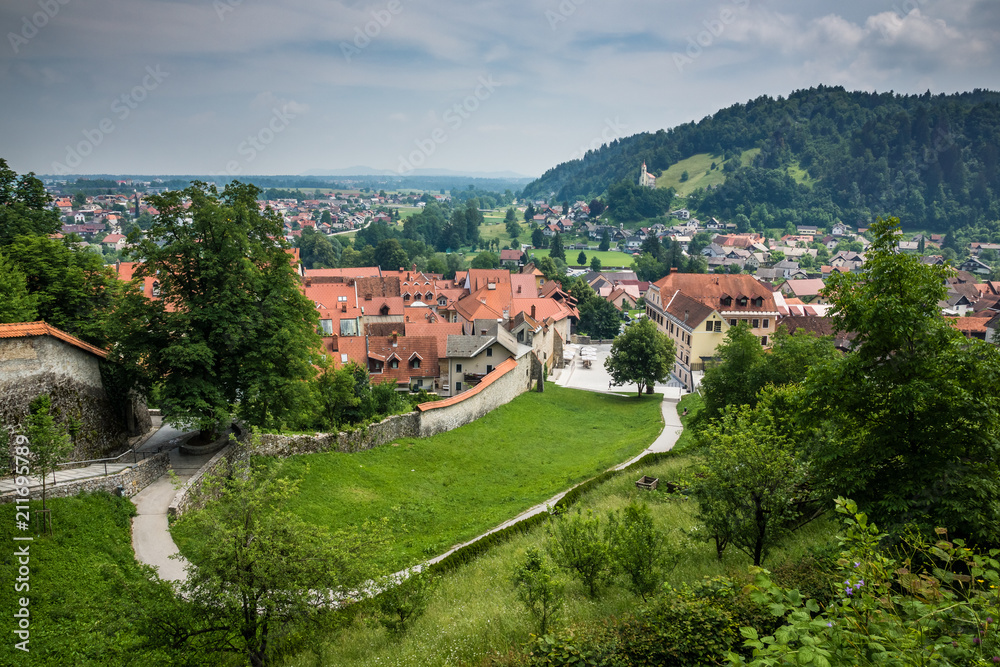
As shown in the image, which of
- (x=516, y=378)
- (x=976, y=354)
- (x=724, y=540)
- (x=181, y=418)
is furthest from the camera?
(x=516, y=378)

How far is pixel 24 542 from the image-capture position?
49.8 feet


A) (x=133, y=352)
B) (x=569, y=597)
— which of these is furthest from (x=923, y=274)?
(x=133, y=352)

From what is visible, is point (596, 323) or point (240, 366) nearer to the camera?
point (240, 366)

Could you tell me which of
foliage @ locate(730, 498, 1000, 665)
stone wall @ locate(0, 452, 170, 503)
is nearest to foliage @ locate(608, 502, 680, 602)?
foliage @ locate(730, 498, 1000, 665)

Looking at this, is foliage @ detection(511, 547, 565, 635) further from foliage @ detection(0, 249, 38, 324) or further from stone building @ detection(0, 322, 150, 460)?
foliage @ detection(0, 249, 38, 324)

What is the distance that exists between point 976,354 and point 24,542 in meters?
21.5

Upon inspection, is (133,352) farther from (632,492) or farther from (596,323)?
(596,323)

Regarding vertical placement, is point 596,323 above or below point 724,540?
below

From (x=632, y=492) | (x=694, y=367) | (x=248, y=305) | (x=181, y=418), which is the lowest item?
(x=694, y=367)

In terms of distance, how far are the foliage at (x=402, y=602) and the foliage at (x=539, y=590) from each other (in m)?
2.72

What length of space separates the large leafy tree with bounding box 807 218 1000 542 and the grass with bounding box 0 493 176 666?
12.7 metres

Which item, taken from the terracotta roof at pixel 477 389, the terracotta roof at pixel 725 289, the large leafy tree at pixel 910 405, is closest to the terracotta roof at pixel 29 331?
the terracotta roof at pixel 477 389

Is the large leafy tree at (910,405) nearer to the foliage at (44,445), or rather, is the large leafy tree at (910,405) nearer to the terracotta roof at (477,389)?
the foliage at (44,445)

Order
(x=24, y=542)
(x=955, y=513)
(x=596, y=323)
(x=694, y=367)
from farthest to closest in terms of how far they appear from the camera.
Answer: (x=596, y=323) → (x=694, y=367) → (x=24, y=542) → (x=955, y=513)
